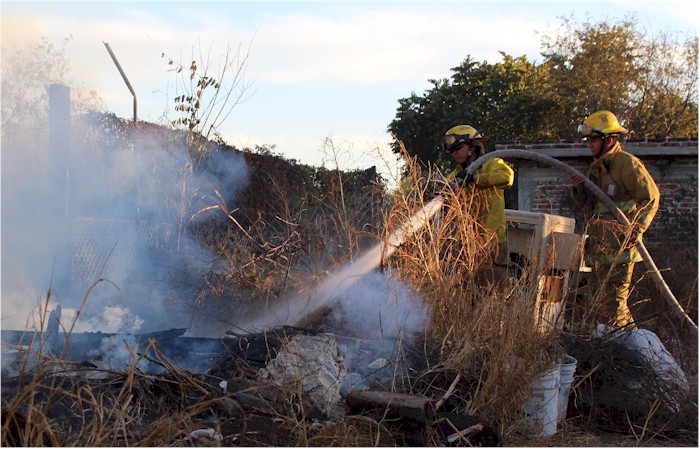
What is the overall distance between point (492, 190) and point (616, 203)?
1.34 metres

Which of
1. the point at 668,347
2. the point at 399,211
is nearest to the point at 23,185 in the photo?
the point at 399,211

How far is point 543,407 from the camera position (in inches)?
178

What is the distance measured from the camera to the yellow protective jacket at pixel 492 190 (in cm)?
620

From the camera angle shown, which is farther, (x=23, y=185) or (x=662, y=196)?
(x=662, y=196)

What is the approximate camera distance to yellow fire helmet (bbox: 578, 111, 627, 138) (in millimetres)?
6793

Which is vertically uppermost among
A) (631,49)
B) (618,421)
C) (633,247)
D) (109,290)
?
(631,49)

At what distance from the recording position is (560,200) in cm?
1158

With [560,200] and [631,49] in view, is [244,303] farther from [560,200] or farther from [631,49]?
[631,49]

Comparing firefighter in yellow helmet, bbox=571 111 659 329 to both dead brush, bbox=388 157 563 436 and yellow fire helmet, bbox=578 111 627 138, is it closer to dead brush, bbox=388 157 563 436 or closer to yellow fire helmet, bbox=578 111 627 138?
yellow fire helmet, bbox=578 111 627 138

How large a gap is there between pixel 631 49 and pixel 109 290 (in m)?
19.5

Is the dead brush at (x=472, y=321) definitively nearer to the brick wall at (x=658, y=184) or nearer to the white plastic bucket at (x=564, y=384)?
the white plastic bucket at (x=564, y=384)

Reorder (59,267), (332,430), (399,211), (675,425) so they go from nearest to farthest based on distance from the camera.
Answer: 1. (332,430)
2. (675,425)
3. (399,211)
4. (59,267)

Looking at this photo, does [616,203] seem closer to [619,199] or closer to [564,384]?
[619,199]

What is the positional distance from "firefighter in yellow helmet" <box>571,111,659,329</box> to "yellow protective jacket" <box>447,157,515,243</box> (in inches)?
30.4
